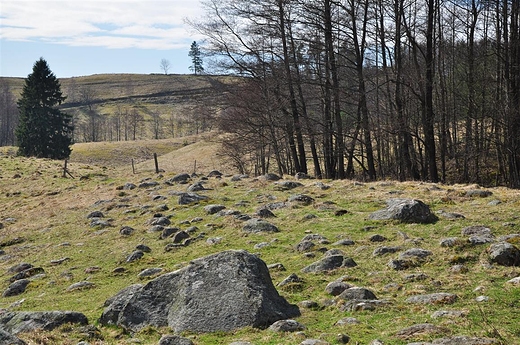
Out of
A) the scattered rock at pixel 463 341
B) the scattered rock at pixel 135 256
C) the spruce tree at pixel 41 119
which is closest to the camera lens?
the scattered rock at pixel 463 341

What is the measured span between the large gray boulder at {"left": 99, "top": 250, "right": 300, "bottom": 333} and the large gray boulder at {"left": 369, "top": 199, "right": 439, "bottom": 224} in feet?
17.8

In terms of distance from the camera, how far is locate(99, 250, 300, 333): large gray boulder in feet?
25.4

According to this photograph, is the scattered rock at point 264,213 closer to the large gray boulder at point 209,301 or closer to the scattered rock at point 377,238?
the scattered rock at point 377,238

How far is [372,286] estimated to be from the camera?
8.96 metres

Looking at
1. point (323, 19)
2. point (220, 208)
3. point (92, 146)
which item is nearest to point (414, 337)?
point (220, 208)

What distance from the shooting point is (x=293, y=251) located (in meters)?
11.8

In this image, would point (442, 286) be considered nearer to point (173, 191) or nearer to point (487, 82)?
point (173, 191)

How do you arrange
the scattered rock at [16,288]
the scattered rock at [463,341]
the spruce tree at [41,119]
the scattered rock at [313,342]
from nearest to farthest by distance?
the scattered rock at [463,341]
the scattered rock at [313,342]
the scattered rock at [16,288]
the spruce tree at [41,119]

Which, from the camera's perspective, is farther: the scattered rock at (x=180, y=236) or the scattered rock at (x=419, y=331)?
the scattered rock at (x=180, y=236)

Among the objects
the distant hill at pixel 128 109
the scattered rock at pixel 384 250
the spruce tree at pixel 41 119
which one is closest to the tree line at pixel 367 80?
the scattered rock at pixel 384 250

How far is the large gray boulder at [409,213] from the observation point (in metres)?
12.6

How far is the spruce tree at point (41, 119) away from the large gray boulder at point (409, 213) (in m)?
56.0

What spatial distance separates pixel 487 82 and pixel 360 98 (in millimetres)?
6802

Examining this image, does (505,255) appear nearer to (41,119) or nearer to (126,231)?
(126,231)
